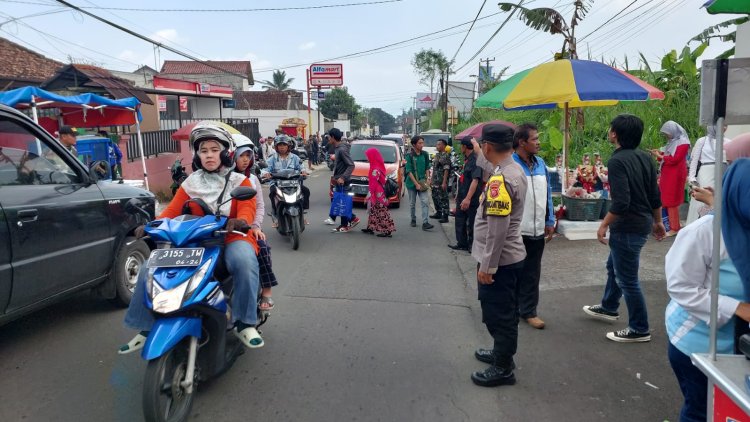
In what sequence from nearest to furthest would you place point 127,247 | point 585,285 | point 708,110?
point 708,110, point 127,247, point 585,285

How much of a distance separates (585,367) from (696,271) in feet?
6.57

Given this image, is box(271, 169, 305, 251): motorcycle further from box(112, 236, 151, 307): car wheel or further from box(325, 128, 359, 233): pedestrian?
box(112, 236, 151, 307): car wheel

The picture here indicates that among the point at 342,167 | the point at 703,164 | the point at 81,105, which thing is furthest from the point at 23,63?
the point at 703,164

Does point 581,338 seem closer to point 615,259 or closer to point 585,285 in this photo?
point 615,259

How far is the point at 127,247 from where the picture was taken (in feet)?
16.7

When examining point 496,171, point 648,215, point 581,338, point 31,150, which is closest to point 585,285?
point 581,338

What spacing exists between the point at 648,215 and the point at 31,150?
5072 mm

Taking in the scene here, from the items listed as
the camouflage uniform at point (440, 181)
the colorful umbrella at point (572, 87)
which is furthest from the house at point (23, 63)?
the colorful umbrella at point (572, 87)

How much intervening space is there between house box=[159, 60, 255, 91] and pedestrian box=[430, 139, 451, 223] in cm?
4307

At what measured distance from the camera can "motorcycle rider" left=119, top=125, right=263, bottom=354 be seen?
360cm

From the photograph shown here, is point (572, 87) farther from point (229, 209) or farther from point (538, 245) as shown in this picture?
point (229, 209)

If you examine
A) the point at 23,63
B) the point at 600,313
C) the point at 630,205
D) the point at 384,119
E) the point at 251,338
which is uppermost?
the point at 384,119

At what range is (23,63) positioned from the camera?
18.2 meters

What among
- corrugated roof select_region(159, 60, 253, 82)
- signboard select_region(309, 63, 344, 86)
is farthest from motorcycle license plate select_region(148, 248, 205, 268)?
corrugated roof select_region(159, 60, 253, 82)
